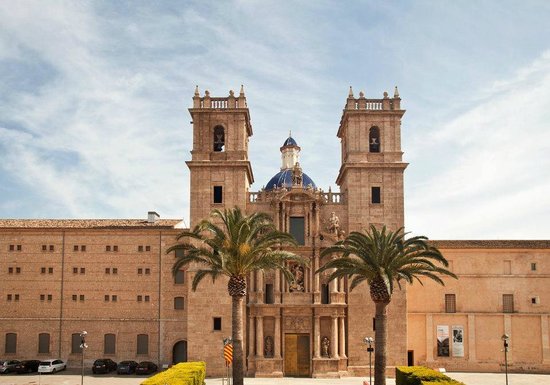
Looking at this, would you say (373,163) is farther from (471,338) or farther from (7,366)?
(7,366)

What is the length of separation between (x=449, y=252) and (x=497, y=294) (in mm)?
4706

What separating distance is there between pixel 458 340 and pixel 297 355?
1213 cm

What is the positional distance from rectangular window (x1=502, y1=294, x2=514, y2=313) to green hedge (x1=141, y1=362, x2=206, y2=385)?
24193mm

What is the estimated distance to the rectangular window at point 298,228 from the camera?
4791 cm

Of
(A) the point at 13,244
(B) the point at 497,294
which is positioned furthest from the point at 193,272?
(B) the point at 497,294

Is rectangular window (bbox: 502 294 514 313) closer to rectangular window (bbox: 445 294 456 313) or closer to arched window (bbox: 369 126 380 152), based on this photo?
rectangular window (bbox: 445 294 456 313)

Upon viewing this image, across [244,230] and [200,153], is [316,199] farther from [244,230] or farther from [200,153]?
[244,230]

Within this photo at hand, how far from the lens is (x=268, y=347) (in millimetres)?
46469

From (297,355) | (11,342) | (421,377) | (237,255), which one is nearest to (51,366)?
(11,342)

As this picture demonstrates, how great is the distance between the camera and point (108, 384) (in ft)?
136

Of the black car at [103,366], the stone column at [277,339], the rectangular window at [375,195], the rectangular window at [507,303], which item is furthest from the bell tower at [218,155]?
the rectangular window at [507,303]

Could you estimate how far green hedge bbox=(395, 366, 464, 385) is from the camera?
29484 mm

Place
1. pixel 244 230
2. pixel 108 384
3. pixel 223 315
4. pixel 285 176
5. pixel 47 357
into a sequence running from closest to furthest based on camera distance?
pixel 244 230, pixel 108 384, pixel 223 315, pixel 47 357, pixel 285 176

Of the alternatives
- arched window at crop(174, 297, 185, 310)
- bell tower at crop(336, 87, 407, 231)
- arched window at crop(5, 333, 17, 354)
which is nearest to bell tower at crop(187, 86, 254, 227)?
arched window at crop(174, 297, 185, 310)
